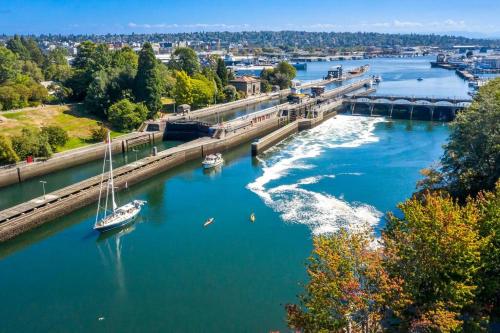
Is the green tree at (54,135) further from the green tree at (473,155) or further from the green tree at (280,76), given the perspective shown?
the green tree at (280,76)

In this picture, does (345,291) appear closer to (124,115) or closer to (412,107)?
(124,115)

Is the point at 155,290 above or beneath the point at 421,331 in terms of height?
beneath

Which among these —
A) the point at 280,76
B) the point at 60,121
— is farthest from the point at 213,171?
the point at 280,76

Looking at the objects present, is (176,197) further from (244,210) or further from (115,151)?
(115,151)

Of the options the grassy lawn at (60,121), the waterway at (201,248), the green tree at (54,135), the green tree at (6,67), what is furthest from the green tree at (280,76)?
the green tree at (54,135)

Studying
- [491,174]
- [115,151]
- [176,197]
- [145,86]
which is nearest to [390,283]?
[491,174]

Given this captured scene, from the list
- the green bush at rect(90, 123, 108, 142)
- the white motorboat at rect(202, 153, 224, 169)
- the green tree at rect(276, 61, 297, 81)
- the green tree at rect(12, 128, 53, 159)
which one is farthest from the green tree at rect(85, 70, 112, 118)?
the green tree at rect(276, 61, 297, 81)
